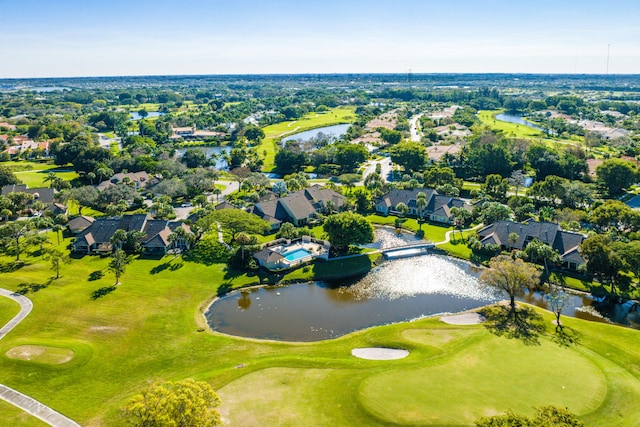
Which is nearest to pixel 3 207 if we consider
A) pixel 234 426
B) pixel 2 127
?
pixel 234 426

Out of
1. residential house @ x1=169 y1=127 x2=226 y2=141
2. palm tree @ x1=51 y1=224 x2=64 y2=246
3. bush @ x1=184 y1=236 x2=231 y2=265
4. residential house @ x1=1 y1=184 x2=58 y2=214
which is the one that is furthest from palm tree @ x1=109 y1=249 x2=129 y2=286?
residential house @ x1=169 y1=127 x2=226 y2=141

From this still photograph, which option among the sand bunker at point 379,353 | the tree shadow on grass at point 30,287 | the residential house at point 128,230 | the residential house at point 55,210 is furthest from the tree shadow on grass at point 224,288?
the residential house at point 55,210

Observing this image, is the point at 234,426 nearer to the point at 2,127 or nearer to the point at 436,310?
the point at 436,310

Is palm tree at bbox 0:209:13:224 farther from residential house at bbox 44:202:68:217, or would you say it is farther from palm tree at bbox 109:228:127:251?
palm tree at bbox 109:228:127:251

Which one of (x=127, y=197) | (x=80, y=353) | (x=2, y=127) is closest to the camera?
(x=80, y=353)

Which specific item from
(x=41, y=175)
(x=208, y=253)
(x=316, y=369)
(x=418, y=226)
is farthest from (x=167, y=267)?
(x=41, y=175)
